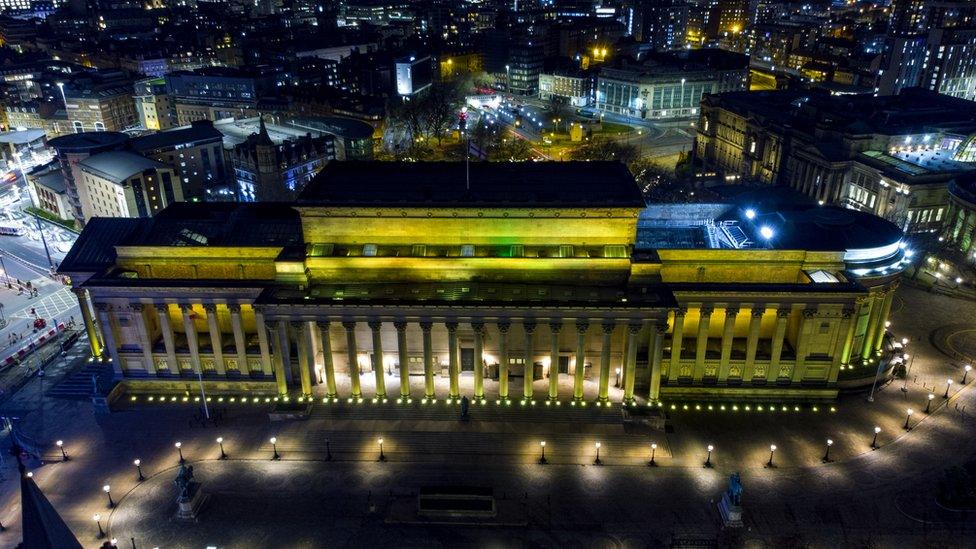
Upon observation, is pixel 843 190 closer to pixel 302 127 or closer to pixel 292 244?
pixel 292 244

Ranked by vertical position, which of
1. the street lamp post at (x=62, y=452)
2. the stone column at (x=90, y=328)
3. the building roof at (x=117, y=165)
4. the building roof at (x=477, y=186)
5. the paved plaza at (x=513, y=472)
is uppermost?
the building roof at (x=477, y=186)

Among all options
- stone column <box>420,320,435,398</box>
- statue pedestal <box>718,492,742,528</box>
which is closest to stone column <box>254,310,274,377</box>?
stone column <box>420,320,435,398</box>

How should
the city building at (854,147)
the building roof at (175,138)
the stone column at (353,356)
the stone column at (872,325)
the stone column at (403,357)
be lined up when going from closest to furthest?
the stone column at (403,357)
the stone column at (353,356)
the stone column at (872,325)
the city building at (854,147)
the building roof at (175,138)

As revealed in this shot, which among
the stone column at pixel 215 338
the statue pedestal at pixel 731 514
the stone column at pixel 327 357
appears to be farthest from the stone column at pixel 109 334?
the statue pedestal at pixel 731 514

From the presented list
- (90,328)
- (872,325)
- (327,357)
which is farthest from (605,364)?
(90,328)

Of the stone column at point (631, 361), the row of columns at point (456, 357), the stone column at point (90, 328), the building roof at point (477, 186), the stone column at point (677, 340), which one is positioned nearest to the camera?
the stone column at point (631, 361)

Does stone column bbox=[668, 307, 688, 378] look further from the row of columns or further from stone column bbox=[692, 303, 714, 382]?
the row of columns

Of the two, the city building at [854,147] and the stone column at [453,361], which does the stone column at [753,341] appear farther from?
the city building at [854,147]
